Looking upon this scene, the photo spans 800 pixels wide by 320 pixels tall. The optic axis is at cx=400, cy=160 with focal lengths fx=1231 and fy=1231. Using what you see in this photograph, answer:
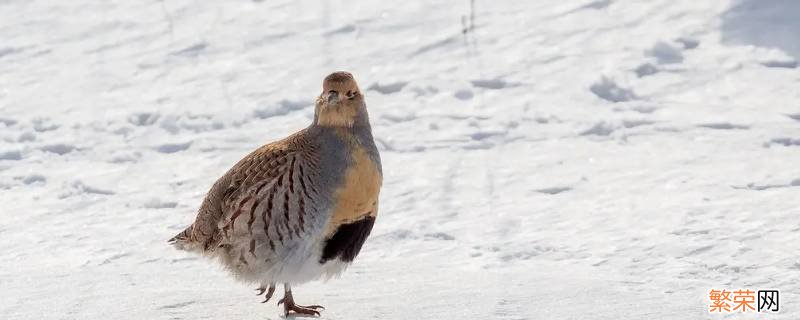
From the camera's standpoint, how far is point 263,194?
→ 473cm

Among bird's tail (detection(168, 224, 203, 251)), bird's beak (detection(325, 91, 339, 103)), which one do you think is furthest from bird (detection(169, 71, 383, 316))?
bird's tail (detection(168, 224, 203, 251))

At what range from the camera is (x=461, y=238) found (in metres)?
6.35

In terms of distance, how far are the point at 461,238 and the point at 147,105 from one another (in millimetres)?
3632

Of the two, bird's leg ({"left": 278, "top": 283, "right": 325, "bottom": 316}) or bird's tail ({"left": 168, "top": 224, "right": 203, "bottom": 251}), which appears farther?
bird's tail ({"left": 168, "top": 224, "right": 203, "bottom": 251})

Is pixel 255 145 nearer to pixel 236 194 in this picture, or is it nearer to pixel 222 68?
pixel 222 68

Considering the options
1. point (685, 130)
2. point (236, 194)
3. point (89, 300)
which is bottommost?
point (685, 130)

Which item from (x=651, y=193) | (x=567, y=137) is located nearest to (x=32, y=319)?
(x=651, y=193)

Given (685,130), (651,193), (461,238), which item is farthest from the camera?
(685,130)

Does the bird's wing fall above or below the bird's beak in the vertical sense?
below

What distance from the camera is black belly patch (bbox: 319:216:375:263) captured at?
4805mm

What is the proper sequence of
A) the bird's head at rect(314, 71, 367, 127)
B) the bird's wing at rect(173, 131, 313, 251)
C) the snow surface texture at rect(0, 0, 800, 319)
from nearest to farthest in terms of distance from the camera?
the bird's wing at rect(173, 131, 313, 251)
the bird's head at rect(314, 71, 367, 127)
the snow surface texture at rect(0, 0, 800, 319)

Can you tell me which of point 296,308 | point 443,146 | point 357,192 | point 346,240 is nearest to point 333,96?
→ point 357,192

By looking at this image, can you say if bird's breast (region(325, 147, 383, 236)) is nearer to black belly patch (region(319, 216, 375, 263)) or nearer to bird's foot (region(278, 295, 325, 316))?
black belly patch (region(319, 216, 375, 263))

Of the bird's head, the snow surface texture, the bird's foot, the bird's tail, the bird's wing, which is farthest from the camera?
the snow surface texture
